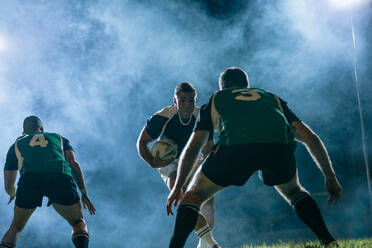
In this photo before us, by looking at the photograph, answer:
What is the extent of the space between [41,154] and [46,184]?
1.42 feet

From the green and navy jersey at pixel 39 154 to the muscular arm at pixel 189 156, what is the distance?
2.33 meters

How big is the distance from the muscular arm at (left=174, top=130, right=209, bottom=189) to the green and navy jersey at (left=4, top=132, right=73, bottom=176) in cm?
233

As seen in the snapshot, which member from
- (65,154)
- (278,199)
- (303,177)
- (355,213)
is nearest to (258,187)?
(278,199)

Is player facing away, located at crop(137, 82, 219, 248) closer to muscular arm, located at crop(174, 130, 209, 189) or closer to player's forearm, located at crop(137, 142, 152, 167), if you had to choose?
player's forearm, located at crop(137, 142, 152, 167)

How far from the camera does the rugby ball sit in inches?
210

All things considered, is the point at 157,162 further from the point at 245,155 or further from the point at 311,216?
the point at 311,216

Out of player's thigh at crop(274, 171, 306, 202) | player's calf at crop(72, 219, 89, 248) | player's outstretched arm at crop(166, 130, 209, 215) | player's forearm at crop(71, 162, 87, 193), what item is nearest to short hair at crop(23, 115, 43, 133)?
player's forearm at crop(71, 162, 87, 193)

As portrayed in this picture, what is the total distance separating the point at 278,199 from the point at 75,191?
81.4 feet

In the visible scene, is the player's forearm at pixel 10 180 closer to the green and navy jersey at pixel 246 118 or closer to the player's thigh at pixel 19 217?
the player's thigh at pixel 19 217

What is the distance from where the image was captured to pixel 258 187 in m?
29.7

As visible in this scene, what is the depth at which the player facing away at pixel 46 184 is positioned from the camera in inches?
189

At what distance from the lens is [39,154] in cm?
507

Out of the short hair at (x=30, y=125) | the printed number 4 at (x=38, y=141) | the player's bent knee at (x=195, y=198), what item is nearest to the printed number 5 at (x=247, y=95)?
the player's bent knee at (x=195, y=198)

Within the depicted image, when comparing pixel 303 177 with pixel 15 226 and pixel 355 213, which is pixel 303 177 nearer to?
pixel 355 213
